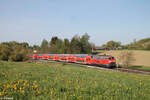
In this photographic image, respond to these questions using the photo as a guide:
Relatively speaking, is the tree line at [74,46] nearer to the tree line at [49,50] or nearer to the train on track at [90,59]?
the tree line at [49,50]

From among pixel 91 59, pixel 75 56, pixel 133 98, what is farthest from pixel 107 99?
pixel 75 56

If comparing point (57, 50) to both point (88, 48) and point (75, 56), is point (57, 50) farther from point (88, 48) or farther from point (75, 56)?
point (75, 56)

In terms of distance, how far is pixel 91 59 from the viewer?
38.4 meters

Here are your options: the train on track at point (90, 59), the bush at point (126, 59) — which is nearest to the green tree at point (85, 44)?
the train on track at point (90, 59)

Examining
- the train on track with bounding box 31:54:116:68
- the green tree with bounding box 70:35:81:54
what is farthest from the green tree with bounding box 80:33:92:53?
the train on track with bounding box 31:54:116:68

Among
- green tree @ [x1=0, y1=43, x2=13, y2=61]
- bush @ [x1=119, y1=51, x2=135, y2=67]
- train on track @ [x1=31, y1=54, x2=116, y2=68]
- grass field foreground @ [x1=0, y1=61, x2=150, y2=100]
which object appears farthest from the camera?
green tree @ [x1=0, y1=43, x2=13, y2=61]

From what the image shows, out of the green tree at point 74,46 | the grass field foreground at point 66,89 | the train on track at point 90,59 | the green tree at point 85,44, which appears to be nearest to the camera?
the grass field foreground at point 66,89

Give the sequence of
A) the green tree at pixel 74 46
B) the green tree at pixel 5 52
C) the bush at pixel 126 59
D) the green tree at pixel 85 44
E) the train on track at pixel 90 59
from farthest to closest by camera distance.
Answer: the green tree at pixel 85 44
the green tree at pixel 74 46
the green tree at pixel 5 52
the bush at pixel 126 59
the train on track at pixel 90 59

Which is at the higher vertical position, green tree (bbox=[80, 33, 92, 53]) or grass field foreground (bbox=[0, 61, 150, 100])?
green tree (bbox=[80, 33, 92, 53])

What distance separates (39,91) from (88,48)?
81.9m

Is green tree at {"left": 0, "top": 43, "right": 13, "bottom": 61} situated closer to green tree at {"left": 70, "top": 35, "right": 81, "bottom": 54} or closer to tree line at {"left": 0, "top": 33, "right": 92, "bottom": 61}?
tree line at {"left": 0, "top": 33, "right": 92, "bottom": 61}

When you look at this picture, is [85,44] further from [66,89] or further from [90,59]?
[66,89]

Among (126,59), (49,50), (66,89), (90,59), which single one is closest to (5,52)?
(90,59)

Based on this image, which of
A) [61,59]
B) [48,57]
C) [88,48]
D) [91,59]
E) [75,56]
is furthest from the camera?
[88,48]
